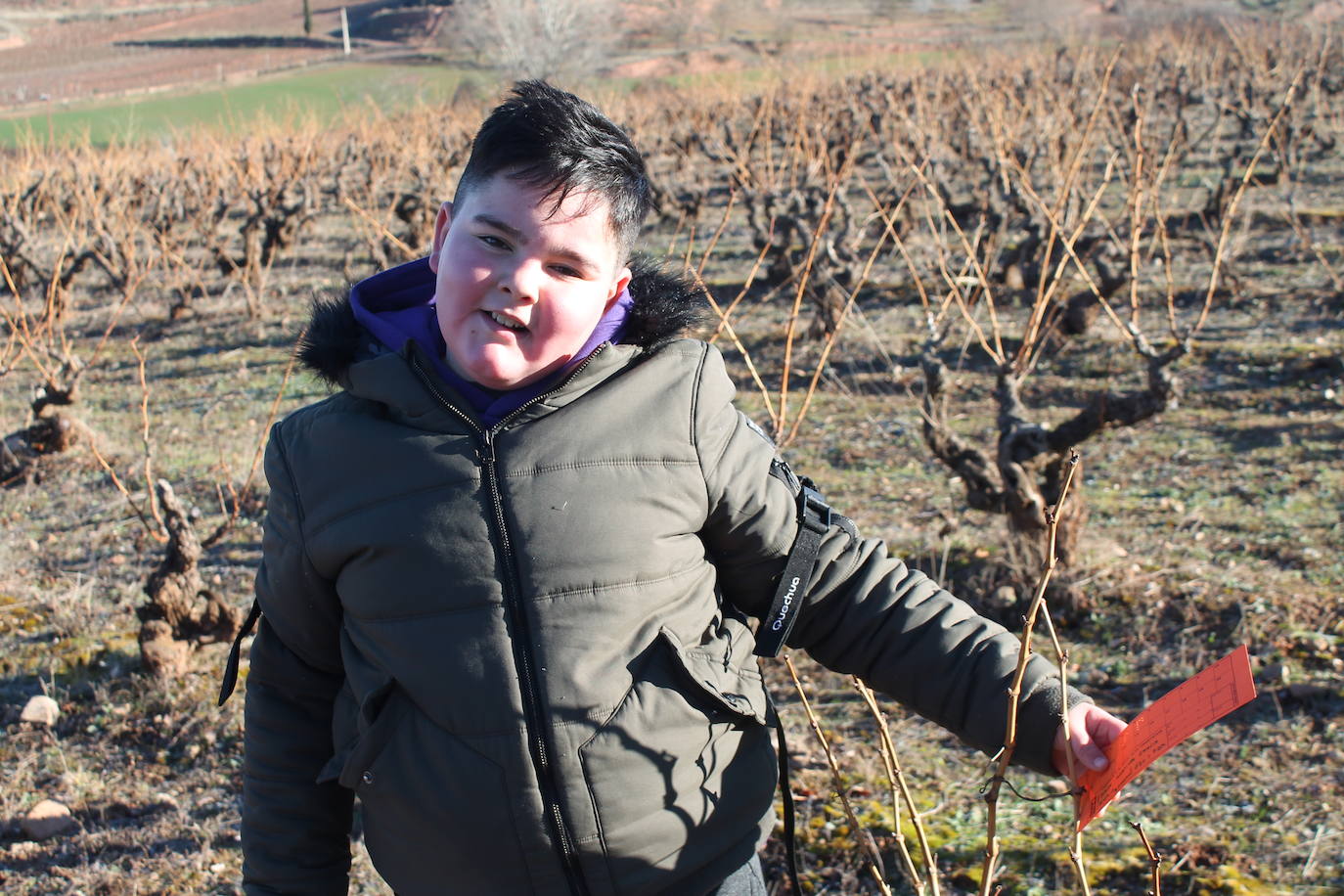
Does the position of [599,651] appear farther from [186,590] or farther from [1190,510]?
[1190,510]

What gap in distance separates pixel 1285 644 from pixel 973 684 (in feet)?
8.65

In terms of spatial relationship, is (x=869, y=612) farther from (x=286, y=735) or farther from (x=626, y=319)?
(x=286, y=735)

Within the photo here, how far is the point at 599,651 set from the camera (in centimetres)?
130

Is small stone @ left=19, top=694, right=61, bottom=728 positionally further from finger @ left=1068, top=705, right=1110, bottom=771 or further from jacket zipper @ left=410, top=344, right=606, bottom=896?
finger @ left=1068, top=705, right=1110, bottom=771

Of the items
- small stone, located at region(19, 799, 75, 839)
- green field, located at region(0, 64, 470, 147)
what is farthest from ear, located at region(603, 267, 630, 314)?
green field, located at region(0, 64, 470, 147)

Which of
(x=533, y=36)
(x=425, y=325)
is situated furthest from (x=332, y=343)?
(x=533, y=36)

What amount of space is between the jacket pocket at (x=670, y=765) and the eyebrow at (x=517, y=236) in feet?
1.50

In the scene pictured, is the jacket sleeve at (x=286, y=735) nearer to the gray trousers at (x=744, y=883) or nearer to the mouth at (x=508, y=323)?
the mouth at (x=508, y=323)

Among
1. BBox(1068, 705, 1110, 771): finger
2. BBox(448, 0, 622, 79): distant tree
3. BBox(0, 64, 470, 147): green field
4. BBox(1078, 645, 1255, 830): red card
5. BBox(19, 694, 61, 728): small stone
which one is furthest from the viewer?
BBox(448, 0, 622, 79): distant tree

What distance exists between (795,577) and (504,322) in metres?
0.47

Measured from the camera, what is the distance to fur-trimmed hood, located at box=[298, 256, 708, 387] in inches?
57.6

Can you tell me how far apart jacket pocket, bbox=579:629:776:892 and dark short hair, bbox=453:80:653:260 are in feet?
1.76

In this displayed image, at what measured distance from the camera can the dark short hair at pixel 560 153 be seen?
1302mm

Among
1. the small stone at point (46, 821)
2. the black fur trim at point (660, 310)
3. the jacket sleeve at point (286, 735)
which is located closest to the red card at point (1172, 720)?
the black fur trim at point (660, 310)
